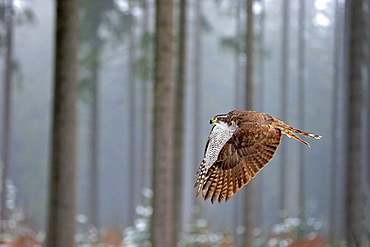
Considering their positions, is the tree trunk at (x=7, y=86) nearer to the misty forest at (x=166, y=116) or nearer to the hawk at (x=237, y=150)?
the misty forest at (x=166, y=116)

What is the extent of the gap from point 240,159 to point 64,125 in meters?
4.96

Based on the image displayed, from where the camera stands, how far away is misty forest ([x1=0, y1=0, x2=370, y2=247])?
5.82 meters

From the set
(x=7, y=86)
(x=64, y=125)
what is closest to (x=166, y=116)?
(x=64, y=125)

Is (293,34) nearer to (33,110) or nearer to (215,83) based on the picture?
(215,83)

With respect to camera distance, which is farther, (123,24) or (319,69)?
(319,69)

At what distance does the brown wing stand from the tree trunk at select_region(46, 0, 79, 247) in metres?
4.90

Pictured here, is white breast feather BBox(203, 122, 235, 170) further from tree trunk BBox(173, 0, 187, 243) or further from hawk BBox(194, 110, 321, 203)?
tree trunk BBox(173, 0, 187, 243)

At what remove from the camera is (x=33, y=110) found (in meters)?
32.5

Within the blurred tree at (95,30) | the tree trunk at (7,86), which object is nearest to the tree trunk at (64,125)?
the tree trunk at (7,86)

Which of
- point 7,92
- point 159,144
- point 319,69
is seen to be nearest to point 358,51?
point 159,144

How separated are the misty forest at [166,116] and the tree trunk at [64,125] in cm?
1

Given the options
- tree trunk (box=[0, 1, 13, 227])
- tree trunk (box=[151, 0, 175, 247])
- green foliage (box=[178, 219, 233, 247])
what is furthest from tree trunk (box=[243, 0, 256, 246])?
tree trunk (box=[0, 1, 13, 227])

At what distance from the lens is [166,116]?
598 cm

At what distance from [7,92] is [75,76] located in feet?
29.2
